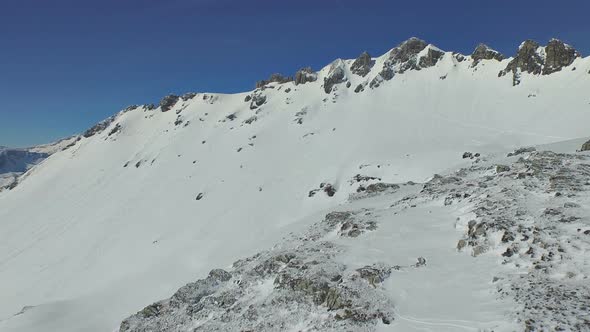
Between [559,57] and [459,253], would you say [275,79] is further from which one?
[459,253]


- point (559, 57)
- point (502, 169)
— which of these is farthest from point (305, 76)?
point (502, 169)

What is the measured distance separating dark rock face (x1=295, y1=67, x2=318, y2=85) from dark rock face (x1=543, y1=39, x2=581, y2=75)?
59859 millimetres

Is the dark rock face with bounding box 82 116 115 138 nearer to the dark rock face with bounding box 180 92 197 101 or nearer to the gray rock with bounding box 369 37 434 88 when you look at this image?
the dark rock face with bounding box 180 92 197 101

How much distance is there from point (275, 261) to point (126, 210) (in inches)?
2470

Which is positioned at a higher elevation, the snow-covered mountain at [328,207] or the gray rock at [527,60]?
the gray rock at [527,60]

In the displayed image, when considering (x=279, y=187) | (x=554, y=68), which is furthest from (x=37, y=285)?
(x=554, y=68)

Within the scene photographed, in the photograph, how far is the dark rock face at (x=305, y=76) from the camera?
117250 millimetres

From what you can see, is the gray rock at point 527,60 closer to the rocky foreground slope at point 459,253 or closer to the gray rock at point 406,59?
the gray rock at point 406,59

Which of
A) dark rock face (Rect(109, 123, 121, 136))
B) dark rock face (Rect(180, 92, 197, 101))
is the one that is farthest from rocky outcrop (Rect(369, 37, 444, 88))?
dark rock face (Rect(109, 123, 121, 136))

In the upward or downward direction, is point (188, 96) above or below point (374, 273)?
above

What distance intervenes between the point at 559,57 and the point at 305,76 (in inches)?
2521

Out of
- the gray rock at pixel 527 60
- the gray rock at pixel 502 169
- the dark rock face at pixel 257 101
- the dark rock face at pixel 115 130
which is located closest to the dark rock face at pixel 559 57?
the gray rock at pixel 527 60

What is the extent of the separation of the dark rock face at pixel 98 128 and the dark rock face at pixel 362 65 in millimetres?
97477

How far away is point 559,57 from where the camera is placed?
79.1 metres
